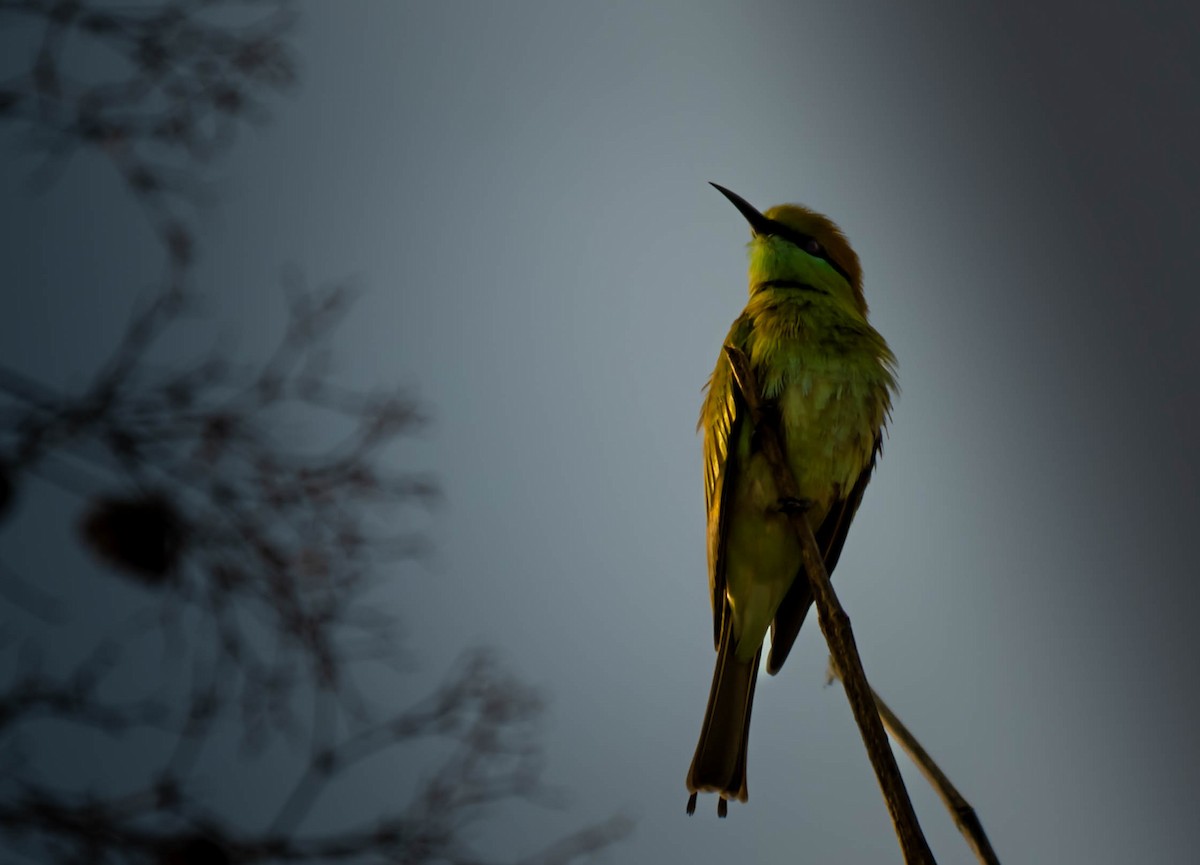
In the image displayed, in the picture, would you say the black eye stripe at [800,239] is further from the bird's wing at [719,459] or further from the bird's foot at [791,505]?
the bird's foot at [791,505]

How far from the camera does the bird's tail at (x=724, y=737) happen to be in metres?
1.43

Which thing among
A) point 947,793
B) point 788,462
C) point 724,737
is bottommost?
point 947,793

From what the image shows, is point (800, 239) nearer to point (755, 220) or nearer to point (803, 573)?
point (755, 220)

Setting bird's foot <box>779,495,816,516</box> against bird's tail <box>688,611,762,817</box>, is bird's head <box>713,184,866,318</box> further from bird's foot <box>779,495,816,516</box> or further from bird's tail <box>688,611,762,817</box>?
bird's foot <box>779,495,816,516</box>

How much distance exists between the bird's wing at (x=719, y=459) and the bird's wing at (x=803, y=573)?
106 millimetres

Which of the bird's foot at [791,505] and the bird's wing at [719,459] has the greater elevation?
the bird's wing at [719,459]

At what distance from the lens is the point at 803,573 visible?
187 centimetres

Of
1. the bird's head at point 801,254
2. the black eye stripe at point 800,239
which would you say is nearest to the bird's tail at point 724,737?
the bird's head at point 801,254

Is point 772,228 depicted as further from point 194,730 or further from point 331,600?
point 194,730

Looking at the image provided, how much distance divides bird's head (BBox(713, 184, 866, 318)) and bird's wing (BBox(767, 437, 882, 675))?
41cm

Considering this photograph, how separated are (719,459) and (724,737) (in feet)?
1.78

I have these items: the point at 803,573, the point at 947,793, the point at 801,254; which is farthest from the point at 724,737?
the point at 801,254

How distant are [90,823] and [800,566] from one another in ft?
3.89

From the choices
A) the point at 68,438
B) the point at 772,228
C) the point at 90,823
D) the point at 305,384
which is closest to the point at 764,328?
the point at 772,228
